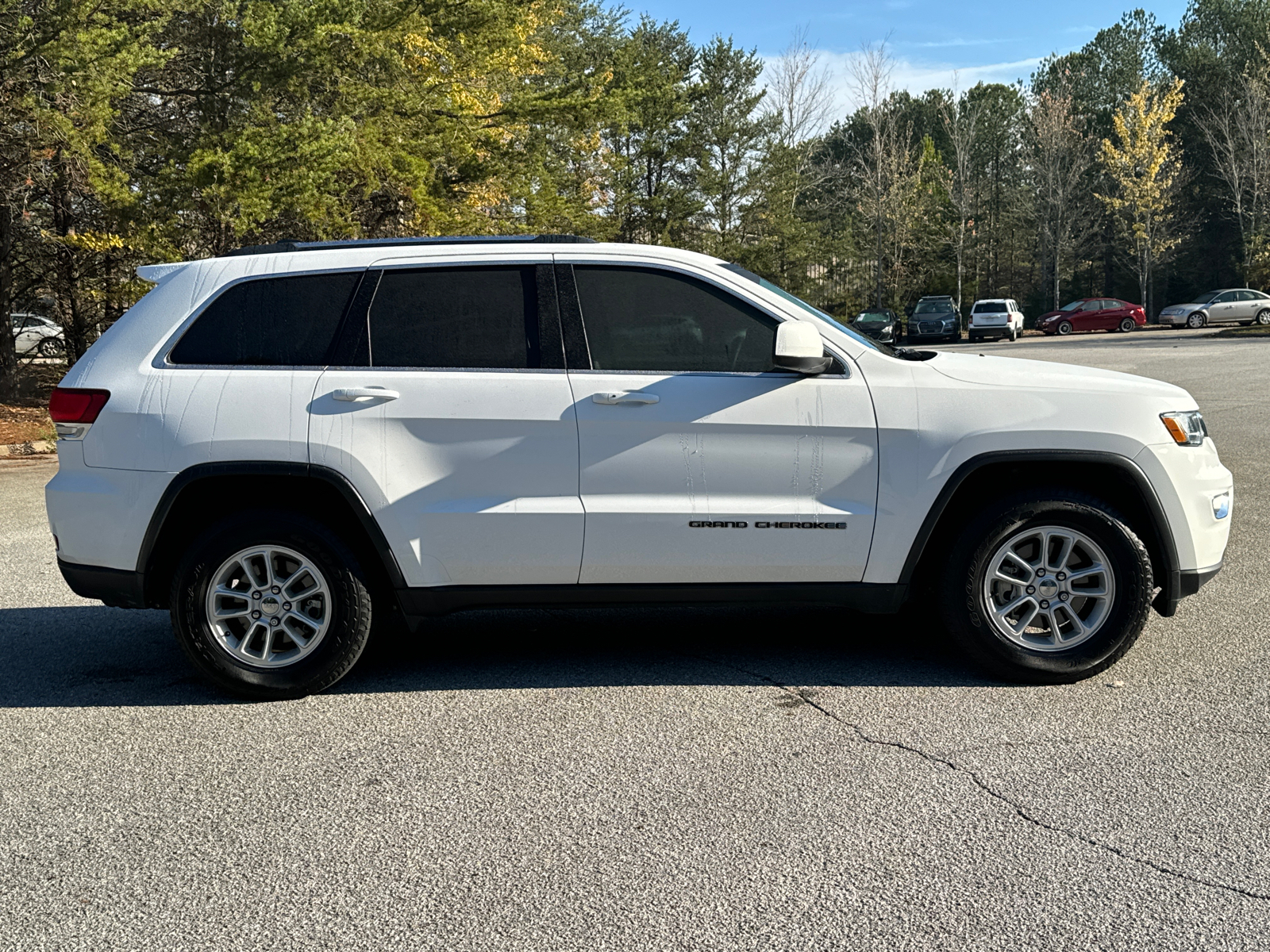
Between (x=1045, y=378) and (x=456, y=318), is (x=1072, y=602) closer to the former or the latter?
(x=1045, y=378)

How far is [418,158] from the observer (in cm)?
1641

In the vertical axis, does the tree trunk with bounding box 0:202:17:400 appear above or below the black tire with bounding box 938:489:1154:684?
above

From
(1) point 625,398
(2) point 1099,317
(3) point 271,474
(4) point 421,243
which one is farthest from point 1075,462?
(2) point 1099,317

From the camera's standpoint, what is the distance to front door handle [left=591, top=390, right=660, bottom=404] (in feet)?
15.3

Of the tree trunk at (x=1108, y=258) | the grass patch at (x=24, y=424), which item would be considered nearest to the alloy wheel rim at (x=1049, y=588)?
the grass patch at (x=24, y=424)

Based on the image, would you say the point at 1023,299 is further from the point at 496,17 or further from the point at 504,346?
the point at 504,346

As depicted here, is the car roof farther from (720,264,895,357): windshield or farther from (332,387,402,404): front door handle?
(332,387,402,404): front door handle

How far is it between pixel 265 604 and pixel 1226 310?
4509cm

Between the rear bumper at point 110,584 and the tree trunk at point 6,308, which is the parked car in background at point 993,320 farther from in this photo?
the rear bumper at point 110,584

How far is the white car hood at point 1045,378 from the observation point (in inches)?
187

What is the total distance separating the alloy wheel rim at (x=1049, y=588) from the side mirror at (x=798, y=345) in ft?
3.78

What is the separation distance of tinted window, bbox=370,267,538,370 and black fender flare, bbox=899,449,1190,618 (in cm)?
179

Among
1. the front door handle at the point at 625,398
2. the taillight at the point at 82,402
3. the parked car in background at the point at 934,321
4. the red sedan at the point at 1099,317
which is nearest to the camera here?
the front door handle at the point at 625,398

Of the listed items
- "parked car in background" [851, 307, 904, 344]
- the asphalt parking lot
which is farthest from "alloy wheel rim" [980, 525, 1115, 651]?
"parked car in background" [851, 307, 904, 344]
